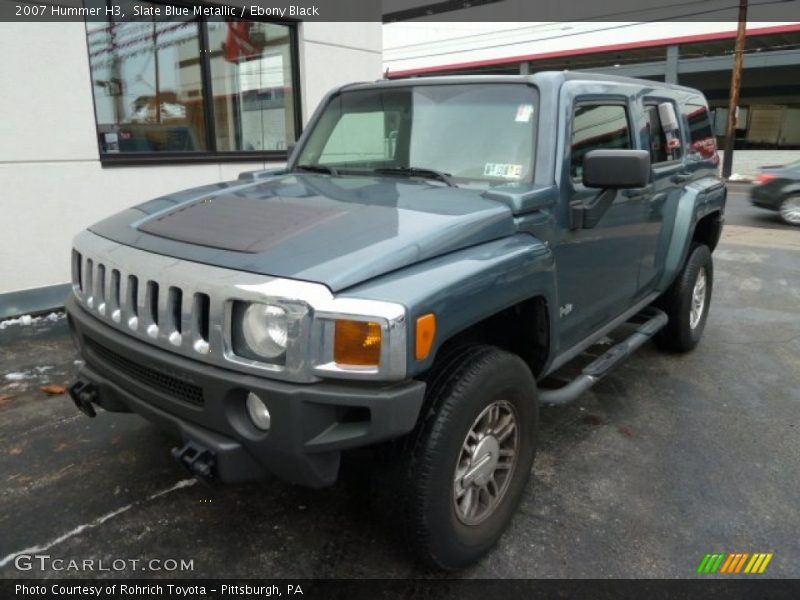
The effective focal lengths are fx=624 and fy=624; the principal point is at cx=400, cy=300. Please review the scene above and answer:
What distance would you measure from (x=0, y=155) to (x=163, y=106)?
6.22 feet

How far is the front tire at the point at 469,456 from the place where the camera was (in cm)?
215

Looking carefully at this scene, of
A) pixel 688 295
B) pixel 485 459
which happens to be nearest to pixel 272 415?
pixel 485 459

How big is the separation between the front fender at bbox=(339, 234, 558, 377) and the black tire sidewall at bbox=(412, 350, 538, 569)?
8.8 inches

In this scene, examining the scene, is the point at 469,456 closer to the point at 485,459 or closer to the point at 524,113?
the point at 485,459

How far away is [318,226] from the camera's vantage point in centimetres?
230

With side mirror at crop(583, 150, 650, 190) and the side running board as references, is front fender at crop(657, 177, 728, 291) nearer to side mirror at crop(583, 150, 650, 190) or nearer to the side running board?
the side running board

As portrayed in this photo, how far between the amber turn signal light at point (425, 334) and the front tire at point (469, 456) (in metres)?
0.26

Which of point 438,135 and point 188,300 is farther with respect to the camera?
point 438,135

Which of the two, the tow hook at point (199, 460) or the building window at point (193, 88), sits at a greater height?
the building window at point (193, 88)

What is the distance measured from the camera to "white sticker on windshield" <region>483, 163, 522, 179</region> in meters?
2.87

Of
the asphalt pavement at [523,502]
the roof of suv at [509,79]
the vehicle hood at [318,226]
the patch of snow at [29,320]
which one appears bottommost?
the asphalt pavement at [523,502]

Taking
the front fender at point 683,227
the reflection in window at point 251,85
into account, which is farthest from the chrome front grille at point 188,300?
the reflection in window at point 251,85

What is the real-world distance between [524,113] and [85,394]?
2.32m

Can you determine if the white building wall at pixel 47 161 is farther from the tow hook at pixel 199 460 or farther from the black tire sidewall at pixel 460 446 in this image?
the black tire sidewall at pixel 460 446
